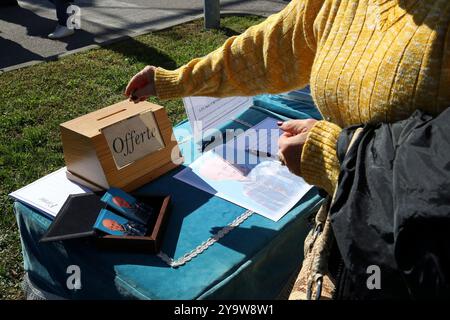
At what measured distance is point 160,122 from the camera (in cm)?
162

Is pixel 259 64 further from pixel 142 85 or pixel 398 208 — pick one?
pixel 398 208

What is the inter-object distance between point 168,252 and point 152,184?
37 centimetres

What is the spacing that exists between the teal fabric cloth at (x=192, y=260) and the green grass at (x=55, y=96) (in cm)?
66

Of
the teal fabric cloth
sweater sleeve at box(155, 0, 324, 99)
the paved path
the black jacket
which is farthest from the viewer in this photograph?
the paved path

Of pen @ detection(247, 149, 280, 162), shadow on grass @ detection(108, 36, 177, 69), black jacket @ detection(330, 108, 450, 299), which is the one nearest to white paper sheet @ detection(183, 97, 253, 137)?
pen @ detection(247, 149, 280, 162)

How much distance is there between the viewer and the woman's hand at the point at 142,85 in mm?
1541

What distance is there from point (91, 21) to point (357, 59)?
5.02 m

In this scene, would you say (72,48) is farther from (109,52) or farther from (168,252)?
(168,252)

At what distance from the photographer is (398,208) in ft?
2.34

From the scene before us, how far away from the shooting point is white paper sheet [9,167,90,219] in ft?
4.66

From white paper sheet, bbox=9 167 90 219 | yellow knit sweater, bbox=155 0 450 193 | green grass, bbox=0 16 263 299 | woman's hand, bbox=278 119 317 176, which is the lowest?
green grass, bbox=0 16 263 299

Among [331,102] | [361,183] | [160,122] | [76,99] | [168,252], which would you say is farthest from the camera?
[76,99]

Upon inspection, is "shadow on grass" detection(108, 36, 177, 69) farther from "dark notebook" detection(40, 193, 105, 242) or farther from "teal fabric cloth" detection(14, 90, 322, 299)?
"dark notebook" detection(40, 193, 105, 242)
